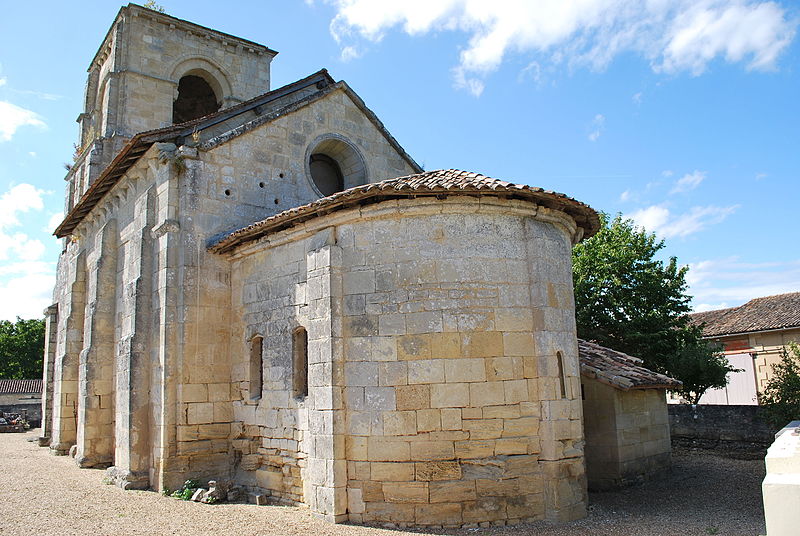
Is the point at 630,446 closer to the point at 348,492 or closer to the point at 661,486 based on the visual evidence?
the point at 661,486

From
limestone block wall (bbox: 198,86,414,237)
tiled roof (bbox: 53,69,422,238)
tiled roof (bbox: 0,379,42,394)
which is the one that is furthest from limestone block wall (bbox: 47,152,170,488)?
tiled roof (bbox: 0,379,42,394)

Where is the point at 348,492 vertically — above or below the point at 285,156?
below

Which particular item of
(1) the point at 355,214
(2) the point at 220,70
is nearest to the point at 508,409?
(1) the point at 355,214

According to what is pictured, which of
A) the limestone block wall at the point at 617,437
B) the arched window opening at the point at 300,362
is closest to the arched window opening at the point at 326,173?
the arched window opening at the point at 300,362

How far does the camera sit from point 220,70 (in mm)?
18156

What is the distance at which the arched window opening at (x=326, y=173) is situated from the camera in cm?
1316

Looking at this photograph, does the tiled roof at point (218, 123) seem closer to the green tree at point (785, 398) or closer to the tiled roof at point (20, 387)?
the green tree at point (785, 398)

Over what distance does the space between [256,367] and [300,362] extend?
4.61 feet

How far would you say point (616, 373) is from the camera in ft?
33.6

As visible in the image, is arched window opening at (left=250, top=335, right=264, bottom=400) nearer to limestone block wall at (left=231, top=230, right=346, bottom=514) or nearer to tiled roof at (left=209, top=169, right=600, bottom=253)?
limestone block wall at (left=231, top=230, right=346, bottom=514)

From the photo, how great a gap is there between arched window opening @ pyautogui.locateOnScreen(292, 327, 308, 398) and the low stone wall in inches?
420

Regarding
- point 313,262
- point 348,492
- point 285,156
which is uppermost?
point 285,156

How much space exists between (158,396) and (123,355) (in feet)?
4.11

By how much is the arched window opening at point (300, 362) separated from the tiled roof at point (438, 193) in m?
1.72
